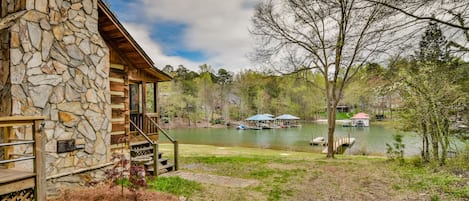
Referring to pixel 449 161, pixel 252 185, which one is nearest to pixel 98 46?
pixel 252 185

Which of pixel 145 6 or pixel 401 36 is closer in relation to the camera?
pixel 401 36

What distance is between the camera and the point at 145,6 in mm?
15305

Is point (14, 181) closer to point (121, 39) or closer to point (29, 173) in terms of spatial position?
point (29, 173)

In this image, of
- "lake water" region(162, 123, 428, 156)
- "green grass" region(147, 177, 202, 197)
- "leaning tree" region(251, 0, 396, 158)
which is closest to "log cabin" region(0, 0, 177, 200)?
"green grass" region(147, 177, 202, 197)

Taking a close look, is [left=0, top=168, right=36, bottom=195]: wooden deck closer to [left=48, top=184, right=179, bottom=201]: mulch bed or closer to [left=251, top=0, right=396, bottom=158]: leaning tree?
[left=48, top=184, right=179, bottom=201]: mulch bed

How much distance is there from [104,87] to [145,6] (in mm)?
10551

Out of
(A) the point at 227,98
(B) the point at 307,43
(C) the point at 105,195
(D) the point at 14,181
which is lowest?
(C) the point at 105,195

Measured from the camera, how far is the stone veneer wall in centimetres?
477

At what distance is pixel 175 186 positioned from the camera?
262 inches

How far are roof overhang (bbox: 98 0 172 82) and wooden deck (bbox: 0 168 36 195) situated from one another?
4.02 meters

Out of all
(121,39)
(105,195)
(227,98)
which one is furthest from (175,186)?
(227,98)

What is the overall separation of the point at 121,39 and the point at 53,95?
2.71 meters

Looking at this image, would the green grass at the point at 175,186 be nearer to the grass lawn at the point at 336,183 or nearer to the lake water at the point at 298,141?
the grass lawn at the point at 336,183

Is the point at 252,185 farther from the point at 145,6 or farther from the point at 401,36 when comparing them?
the point at 145,6
